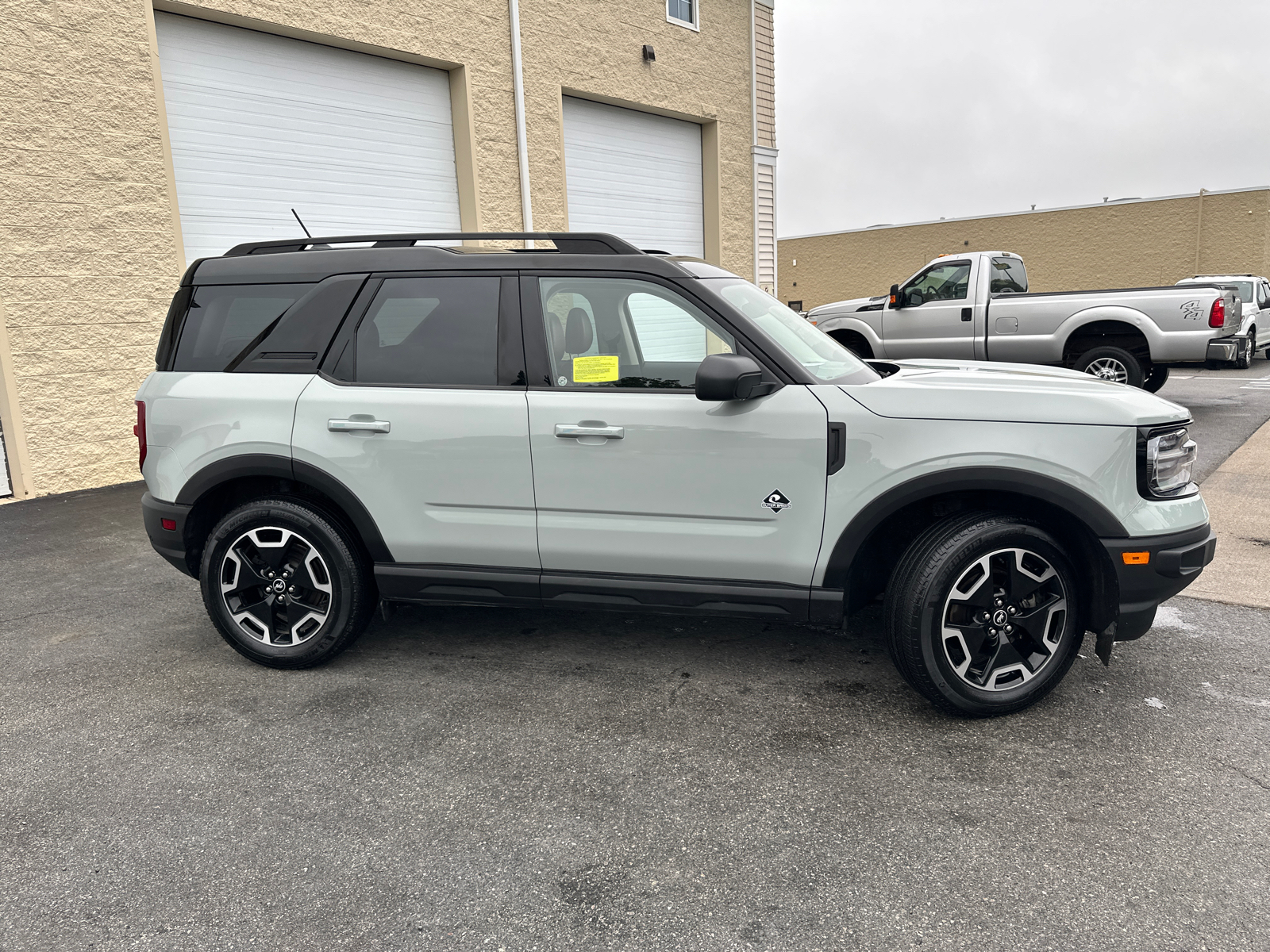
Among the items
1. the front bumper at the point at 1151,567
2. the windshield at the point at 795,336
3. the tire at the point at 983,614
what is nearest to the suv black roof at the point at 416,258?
the windshield at the point at 795,336

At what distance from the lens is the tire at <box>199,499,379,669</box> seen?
3.87 m

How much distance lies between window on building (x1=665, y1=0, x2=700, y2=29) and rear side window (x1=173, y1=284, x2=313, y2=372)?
10.8 m

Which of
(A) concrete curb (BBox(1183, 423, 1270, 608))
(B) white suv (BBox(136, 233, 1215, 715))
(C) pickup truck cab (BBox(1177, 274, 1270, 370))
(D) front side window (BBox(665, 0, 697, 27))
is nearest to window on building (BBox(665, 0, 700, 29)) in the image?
(D) front side window (BBox(665, 0, 697, 27))

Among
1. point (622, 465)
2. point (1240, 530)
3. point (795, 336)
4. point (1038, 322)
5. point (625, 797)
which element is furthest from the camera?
point (1038, 322)

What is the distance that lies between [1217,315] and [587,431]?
31.7ft

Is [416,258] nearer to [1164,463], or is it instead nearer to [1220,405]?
[1164,463]

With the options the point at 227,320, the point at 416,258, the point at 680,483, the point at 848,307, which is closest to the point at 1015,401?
the point at 680,483

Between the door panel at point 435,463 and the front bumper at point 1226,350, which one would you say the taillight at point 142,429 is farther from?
the front bumper at point 1226,350

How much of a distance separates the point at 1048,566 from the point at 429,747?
7.98 ft

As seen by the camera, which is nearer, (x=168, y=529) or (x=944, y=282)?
(x=168, y=529)

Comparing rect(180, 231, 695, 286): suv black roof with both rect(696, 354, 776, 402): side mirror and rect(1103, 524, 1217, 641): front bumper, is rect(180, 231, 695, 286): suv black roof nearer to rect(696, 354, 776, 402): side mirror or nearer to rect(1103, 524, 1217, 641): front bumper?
rect(696, 354, 776, 402): side mirror

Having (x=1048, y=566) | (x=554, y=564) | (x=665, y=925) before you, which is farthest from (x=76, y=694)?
(x=1048, y=566)

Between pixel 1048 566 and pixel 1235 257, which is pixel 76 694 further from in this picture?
pixel 1235 257

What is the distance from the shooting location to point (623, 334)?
3752 mm
